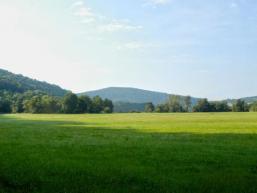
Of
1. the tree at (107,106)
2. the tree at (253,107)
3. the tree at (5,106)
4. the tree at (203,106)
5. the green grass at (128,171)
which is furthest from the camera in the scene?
the tree at (5,106)

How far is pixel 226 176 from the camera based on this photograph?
18594 mm

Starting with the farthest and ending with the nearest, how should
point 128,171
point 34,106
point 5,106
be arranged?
1. point 5,106
2. point 34,106
3. point 128,171

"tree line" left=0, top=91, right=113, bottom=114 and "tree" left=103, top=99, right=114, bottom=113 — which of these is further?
"tree" left=103, top=99, right=114, bottom=113

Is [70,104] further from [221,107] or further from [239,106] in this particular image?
[239,106]

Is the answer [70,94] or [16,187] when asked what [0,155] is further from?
[70,94]

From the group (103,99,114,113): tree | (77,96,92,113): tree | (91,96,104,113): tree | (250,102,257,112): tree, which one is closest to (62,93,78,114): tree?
(77,96,92,113): tree

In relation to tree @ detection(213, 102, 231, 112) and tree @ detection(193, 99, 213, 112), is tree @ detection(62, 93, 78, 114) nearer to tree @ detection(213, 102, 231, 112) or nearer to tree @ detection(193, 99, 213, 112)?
tree @ detection(193, 99, 213, 112)

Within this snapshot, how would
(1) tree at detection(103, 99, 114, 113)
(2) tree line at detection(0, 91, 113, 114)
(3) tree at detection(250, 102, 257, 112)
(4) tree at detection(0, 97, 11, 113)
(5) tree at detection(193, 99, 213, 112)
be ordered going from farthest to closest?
(4) tree at detection(0, 97, 11, 113)
(1) tree at detection(103, 99, 114, 113)
(5) tree at detection(193, 99, 213, 112)
(2) tree line at detection(0, 91, 113, 114)
(3) tree at detection(250, 102, 257, 112)

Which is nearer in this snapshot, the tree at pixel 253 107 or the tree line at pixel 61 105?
the tree at pixel 253 107

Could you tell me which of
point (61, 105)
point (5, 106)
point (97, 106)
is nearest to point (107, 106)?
point (97, 106)

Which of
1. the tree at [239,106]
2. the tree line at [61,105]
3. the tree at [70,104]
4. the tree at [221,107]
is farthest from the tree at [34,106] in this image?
the tree at [239,106]

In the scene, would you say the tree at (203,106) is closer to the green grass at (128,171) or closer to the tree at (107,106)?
the tree at (107,106)

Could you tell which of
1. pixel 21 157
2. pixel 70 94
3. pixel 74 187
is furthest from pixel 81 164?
pixel 70 94

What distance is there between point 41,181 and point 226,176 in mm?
7298
